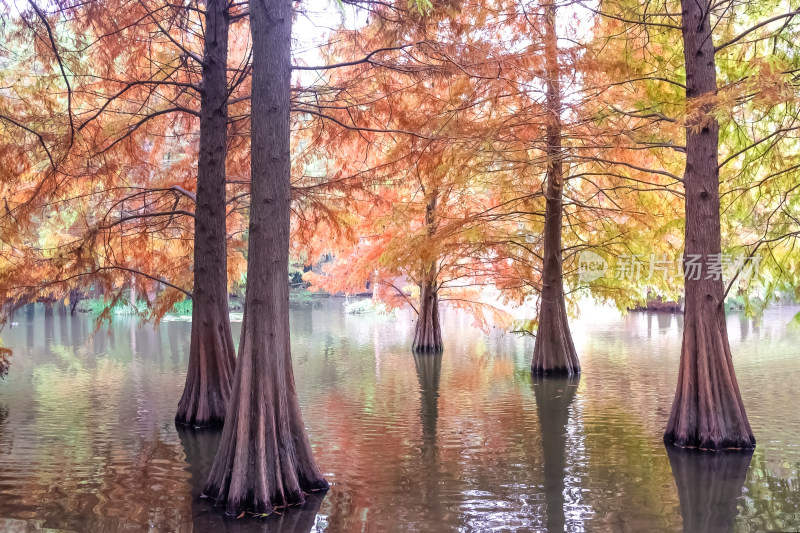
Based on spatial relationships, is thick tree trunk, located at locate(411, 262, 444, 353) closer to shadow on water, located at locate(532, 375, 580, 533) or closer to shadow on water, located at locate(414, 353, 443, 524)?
shadow on water, located at locate(414, 353, 443, 524)

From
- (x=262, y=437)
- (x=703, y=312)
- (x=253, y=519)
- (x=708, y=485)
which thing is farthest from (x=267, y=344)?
(x=703, y=312)

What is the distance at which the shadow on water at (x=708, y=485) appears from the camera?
5445mm

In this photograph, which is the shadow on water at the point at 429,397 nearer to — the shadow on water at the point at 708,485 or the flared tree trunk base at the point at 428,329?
the flared tree trunk base at the point at 428,329

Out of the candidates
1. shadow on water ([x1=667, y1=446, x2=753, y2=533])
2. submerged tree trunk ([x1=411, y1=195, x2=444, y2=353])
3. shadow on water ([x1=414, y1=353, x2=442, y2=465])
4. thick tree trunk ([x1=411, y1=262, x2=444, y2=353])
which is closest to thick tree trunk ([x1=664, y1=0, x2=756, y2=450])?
shadow on water ([x1=667, y1=446, x2=753, y2=533])

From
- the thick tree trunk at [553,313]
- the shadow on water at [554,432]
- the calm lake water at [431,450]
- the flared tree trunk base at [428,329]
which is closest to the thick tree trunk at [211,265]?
the calm lake water at [431,450]

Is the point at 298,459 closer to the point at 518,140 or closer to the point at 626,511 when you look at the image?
the point at 626,511

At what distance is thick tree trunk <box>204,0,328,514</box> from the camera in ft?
18.5

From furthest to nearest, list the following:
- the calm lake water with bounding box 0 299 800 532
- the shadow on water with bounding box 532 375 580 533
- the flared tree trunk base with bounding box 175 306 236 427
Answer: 1. the flared tree trunk base with bounding box 175 306 236 427
2. the shadow on water with bounding box 532 375 580 533
3. the calm lake water with bounding box 0 299 800 532

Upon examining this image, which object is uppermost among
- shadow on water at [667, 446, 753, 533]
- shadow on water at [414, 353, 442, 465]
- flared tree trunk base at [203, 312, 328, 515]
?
flared tree trunk base at [203, 312, 328, 515]

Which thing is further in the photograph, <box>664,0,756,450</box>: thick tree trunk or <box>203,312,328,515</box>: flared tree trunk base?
<box>664,0,756,450</box>: thick tree trunk

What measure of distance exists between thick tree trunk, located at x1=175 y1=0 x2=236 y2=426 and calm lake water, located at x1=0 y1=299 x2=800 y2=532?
0.50 meters

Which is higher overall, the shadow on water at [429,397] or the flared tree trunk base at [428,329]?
the flared tree trunk base at [428,329]

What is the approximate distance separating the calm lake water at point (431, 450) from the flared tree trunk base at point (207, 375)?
318 mm

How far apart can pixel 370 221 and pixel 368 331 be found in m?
8.96
